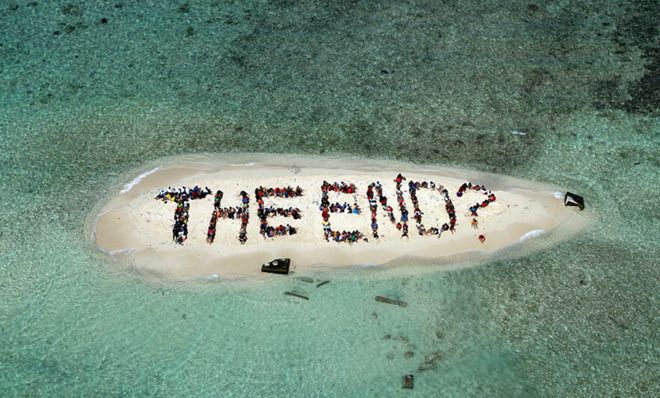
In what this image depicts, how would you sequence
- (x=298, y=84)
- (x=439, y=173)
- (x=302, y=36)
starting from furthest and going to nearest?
(x=302, y=36) < (x=298, y=84) < (x=439, y=173)

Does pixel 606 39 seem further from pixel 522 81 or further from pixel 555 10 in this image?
pixel 522 81

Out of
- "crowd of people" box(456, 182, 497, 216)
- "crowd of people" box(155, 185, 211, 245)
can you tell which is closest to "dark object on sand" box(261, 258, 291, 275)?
"crowd of people" box(155, 185, 211, 245)

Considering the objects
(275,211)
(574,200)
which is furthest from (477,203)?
(275,211)

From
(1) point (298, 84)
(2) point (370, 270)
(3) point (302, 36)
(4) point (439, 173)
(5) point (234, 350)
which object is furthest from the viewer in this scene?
(3) point (302, 36)

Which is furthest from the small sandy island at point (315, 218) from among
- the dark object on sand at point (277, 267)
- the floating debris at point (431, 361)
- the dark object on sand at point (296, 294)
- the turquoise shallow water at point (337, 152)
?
the floating debris at point (431, 361)

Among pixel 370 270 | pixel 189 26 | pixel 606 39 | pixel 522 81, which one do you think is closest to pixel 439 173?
pixel 370 270

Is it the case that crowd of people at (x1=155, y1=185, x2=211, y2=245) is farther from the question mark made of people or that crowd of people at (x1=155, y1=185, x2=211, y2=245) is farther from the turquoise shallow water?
the question mark made of people

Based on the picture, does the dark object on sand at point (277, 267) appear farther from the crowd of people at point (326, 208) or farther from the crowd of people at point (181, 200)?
the crowd of people at point (181, 200)
